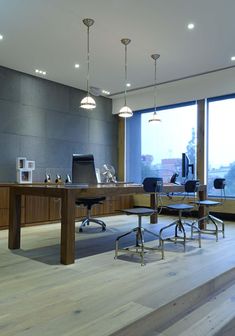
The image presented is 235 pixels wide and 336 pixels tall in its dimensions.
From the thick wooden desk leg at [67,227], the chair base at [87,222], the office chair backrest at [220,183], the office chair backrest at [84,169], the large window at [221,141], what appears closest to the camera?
the thick wooden desk leg at [67,227]

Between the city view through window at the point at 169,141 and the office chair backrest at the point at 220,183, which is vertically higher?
the city view through window at the point at 169,141

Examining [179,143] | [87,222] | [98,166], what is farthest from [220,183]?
[98,166]

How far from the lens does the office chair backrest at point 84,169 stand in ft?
15.9

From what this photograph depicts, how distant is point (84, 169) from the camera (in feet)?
16.3

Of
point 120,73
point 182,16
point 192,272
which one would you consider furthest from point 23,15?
point 192,272

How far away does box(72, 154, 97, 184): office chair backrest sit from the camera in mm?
4852

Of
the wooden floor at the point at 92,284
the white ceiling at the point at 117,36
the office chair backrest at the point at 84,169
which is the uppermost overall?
the white ceiling at the point at 117,36

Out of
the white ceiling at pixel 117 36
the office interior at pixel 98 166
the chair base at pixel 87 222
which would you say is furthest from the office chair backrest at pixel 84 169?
the white ceiling at pixel 117 36

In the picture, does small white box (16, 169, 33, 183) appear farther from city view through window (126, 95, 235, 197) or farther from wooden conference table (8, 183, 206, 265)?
city view through window (126, 95, 235, 197)

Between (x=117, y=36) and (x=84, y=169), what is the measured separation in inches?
84.0

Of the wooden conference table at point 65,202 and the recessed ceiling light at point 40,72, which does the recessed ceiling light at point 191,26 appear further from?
the recessed ceiling light at point 40,72

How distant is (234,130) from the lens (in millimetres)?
6445

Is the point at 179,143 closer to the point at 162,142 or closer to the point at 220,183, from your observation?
the point at 162,142

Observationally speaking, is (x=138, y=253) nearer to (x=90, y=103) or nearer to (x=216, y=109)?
(x=90, y=103)
